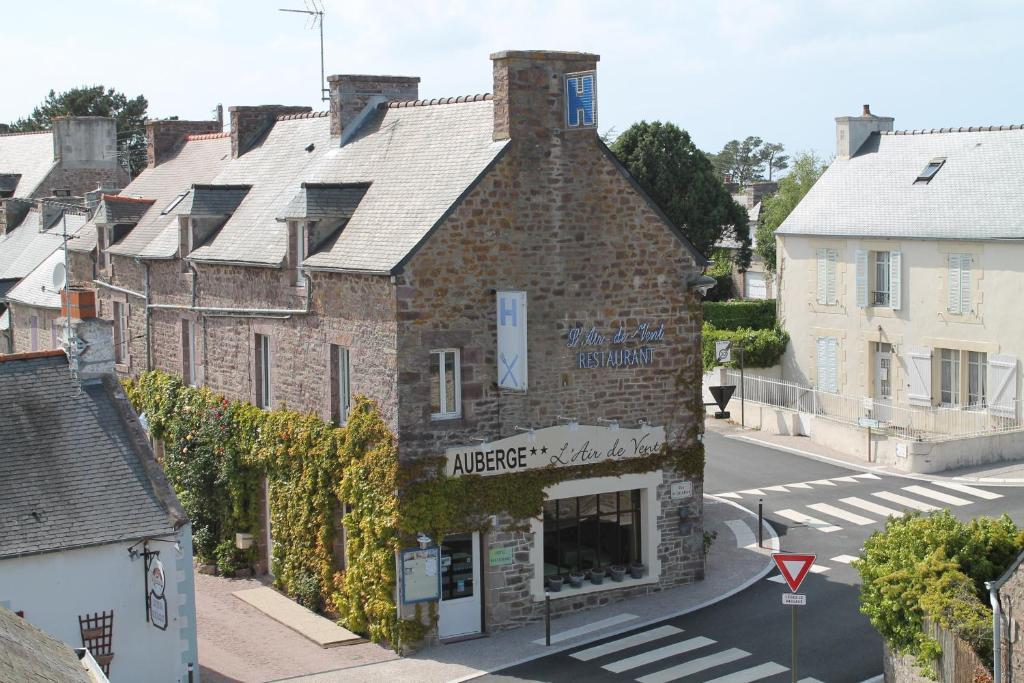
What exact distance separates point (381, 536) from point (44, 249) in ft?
73.8

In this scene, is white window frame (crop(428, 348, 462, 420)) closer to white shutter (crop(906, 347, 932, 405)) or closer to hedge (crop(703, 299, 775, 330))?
white shutter (crop(906, 347, 932, 405))

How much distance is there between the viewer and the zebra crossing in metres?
18.6

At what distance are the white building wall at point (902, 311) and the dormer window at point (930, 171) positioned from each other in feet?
7.62

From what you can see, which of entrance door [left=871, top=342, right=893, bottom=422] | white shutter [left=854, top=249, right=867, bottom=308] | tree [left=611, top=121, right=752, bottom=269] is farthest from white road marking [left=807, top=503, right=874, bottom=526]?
tree [left=611, top=121, right=752, bottom=269]

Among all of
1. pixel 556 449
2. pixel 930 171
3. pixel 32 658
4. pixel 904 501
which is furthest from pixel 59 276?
pixel 930 171

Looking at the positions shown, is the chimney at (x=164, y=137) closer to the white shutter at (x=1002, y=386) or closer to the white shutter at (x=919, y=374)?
the white shutter at (x=919, y=374)

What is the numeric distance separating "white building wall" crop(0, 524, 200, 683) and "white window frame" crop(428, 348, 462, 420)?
174 inches

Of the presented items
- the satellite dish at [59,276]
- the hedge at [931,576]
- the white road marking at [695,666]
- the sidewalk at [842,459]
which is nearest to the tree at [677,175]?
the sidewalk at [842,459]

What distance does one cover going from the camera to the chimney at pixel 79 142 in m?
48.9

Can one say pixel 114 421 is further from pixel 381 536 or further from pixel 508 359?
pixel 508 359

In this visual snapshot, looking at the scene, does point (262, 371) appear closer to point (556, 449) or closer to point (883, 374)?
point (556, 449)

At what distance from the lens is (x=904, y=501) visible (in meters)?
28.1

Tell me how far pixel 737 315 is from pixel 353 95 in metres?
22.7

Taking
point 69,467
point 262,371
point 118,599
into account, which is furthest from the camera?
point 262,371
